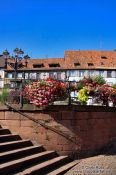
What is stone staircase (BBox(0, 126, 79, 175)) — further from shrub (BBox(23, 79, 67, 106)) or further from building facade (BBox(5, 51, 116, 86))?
building facade (BBox(5, 51, 116, 86))

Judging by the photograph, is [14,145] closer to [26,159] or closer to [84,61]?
[26,159]

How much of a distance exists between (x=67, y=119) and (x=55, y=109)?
0.48 metres

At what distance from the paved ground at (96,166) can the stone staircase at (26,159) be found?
24 cm

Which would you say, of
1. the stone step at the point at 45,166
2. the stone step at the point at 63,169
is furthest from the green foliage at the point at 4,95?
the stone step at the point at 63,169

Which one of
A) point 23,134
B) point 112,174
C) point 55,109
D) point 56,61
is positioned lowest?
point 112,174

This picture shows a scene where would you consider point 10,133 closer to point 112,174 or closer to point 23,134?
point 23,134

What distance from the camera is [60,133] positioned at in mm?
11805

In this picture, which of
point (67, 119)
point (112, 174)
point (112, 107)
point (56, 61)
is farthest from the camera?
point (56, 61)

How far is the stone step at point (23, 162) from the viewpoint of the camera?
8.93 meters

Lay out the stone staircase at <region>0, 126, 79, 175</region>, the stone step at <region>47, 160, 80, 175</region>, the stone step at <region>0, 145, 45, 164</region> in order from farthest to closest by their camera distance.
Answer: the stone step at <region>47, 160, 80, 175</region> < the stone step at <region>0, 145, 45, 164</region> < the stone staircase at <region>0, 126, 79, 175</region>

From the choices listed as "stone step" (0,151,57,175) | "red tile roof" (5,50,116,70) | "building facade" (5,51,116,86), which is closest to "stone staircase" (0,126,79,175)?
"stone step" (0,151,57,175)

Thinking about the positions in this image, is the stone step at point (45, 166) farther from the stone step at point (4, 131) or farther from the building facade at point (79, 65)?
the building facade at point (79, 65)

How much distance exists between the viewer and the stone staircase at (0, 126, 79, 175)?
9.30 m

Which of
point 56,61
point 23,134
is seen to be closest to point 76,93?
point 23,134
